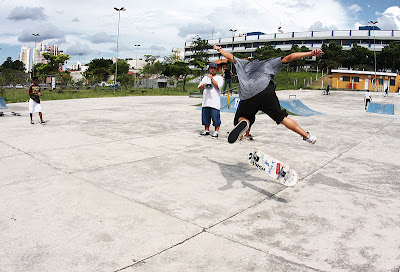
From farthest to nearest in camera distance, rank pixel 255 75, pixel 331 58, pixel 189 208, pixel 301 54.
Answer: pixel 331 58, pixel 255 75, pixel 301 54, pixel 189 208

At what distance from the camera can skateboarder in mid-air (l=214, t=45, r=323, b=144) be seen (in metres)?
4.80

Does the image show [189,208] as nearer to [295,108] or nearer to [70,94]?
[295,108]

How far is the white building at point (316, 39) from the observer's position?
291ft

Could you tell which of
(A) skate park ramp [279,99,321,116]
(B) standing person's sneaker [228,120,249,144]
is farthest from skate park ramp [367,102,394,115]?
(B) standing person's sneaker [228,120,249,144]

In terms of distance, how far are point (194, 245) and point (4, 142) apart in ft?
20.7

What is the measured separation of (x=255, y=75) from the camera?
496cm

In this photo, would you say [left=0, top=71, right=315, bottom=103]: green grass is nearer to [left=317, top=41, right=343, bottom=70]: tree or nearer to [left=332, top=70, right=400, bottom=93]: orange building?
[left=332, top=70, right=400, bottom=93]: orange building

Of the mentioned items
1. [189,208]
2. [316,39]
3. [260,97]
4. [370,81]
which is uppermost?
[316,39]

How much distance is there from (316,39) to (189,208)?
102160mm

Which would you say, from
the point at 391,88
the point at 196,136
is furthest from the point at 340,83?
the point at 196,136

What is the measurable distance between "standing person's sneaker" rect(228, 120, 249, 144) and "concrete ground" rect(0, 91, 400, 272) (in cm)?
72

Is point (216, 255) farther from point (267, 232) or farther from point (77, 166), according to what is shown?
point (77, 166)

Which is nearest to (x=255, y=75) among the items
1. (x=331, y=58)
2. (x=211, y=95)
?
(x=211, y=95)

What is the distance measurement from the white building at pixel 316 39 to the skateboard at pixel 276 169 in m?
77.8
